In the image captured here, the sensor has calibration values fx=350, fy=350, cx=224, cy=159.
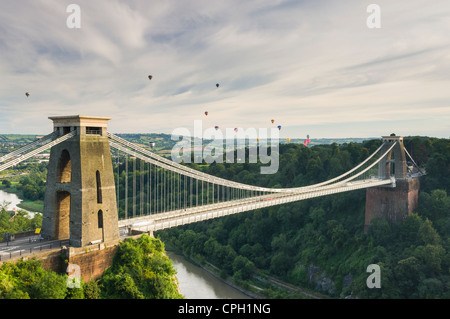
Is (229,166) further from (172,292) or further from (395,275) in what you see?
(172,292)

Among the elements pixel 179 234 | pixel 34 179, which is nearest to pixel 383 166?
pixel 179 234

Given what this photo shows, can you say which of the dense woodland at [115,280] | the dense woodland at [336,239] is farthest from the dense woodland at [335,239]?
the dense woodland at [115,280]

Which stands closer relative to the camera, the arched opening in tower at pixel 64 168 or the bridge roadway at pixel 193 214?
the arched opening in tower at pixel 64 168

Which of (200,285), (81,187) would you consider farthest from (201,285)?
(81,187)

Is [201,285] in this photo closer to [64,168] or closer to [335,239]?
[335,239]

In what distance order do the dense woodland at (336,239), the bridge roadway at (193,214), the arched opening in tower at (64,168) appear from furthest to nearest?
the dense woodland at (336,239) < the bridge roadway at (193,214) < the arched opening in tower at (64,168)

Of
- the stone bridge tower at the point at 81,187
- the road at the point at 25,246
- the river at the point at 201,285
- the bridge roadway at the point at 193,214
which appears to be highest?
the stone bridge tower at the point at 81,187

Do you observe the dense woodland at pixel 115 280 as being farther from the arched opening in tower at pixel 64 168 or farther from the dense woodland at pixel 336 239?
the dense woodland at pixel 336 239

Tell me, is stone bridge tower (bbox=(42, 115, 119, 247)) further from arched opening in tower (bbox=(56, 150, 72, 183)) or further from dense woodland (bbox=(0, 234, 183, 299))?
dense woodland (bbox=(0, 234, 183, 299))
